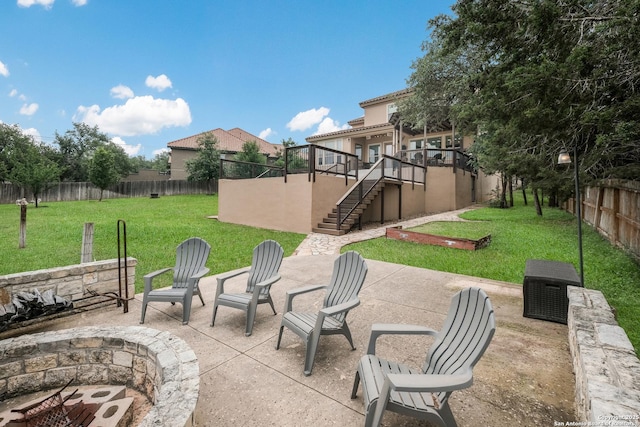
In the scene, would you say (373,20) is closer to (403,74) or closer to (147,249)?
(403,74)

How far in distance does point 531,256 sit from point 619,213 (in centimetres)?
282

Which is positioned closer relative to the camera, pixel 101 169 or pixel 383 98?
pixel 101 169

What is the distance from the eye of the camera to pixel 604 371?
176 cm

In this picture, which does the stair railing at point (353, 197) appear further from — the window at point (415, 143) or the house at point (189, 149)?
the house at point (189, 149)

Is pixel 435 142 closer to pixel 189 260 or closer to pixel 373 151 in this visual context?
pixel 373 151

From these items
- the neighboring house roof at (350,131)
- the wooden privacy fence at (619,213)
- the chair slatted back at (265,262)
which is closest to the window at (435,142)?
the neighboring house roof at (350,131)

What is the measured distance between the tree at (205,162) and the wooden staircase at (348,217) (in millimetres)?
17165

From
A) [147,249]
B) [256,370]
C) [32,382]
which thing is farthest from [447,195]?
[32,382]

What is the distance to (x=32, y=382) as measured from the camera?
8.77 ft

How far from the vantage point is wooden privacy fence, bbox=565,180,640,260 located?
633 centimetres

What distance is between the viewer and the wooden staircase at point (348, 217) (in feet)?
33.9

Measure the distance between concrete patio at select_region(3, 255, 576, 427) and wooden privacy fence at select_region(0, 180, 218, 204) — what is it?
2490 cm

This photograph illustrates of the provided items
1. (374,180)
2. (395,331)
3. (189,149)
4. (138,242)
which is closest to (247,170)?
(374,180)

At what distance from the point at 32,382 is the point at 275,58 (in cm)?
2252
